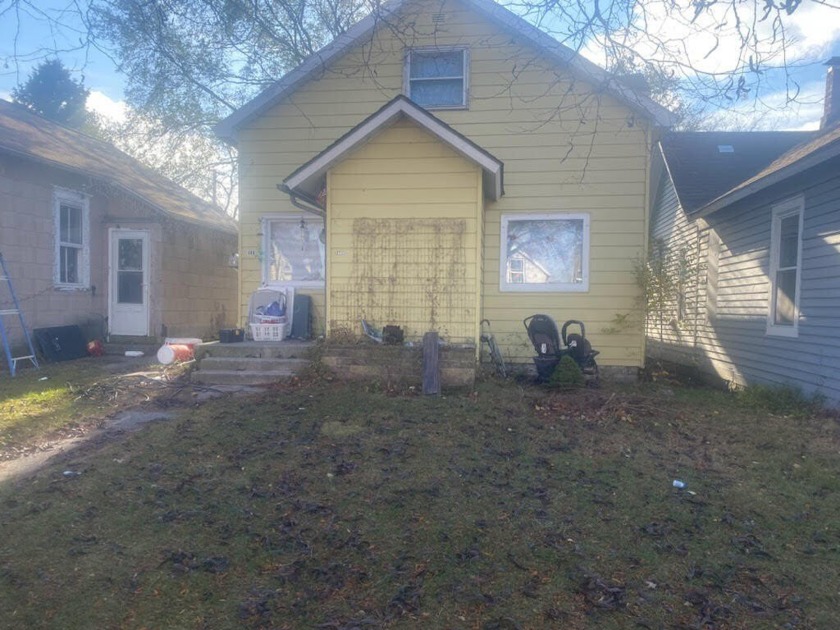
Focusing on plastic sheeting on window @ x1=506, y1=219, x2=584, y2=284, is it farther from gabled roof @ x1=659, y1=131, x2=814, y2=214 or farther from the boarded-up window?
the boarded-up window

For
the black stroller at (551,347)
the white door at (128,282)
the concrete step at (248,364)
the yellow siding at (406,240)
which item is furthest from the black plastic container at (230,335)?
the black stroller at (551,347)

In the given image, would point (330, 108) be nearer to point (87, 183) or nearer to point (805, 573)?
point (87, 183)

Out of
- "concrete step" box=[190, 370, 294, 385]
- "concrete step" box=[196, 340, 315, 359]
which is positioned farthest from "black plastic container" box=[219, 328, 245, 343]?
"concrete step" box=[190, 370, 294, 385]

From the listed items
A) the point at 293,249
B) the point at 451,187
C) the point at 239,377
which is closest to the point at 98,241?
the point at 293,249

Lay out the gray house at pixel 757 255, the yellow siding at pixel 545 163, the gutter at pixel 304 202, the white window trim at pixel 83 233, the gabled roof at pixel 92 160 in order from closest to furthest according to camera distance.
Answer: the gray house at pixel 757 255 → the gutter at pixel 304 202 → the yellow siding at pixel 545 163 → the gabled roof at pixel 92 160 → the white window trim at pixel 83 233

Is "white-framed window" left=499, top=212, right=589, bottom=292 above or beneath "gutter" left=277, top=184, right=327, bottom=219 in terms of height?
beneath

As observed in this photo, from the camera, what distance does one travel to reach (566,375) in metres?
7.93

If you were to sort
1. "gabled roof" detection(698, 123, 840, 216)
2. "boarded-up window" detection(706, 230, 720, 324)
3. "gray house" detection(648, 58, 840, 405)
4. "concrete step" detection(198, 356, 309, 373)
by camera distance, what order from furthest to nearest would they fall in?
1. "boarded-up window" detection(706, 230, 720, 324)
2. "concrete step" detection(198, 356, 309, 373)
3. "gray house" detection(648, 58, 840, 405)
4. "gabled roof" detection(698, 123, 840, 216)

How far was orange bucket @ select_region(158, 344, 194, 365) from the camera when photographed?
9.75 meters

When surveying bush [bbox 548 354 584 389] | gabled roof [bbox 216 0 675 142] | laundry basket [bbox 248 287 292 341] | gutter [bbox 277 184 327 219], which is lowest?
bush [bbox 548 354 584 389]

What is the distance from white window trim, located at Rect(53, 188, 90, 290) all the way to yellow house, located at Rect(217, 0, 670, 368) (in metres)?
3.62

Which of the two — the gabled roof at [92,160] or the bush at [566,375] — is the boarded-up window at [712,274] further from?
the gabled roof at [92,160]

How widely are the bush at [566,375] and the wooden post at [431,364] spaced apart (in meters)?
1.70

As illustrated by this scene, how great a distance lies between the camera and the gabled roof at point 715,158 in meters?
11.1
